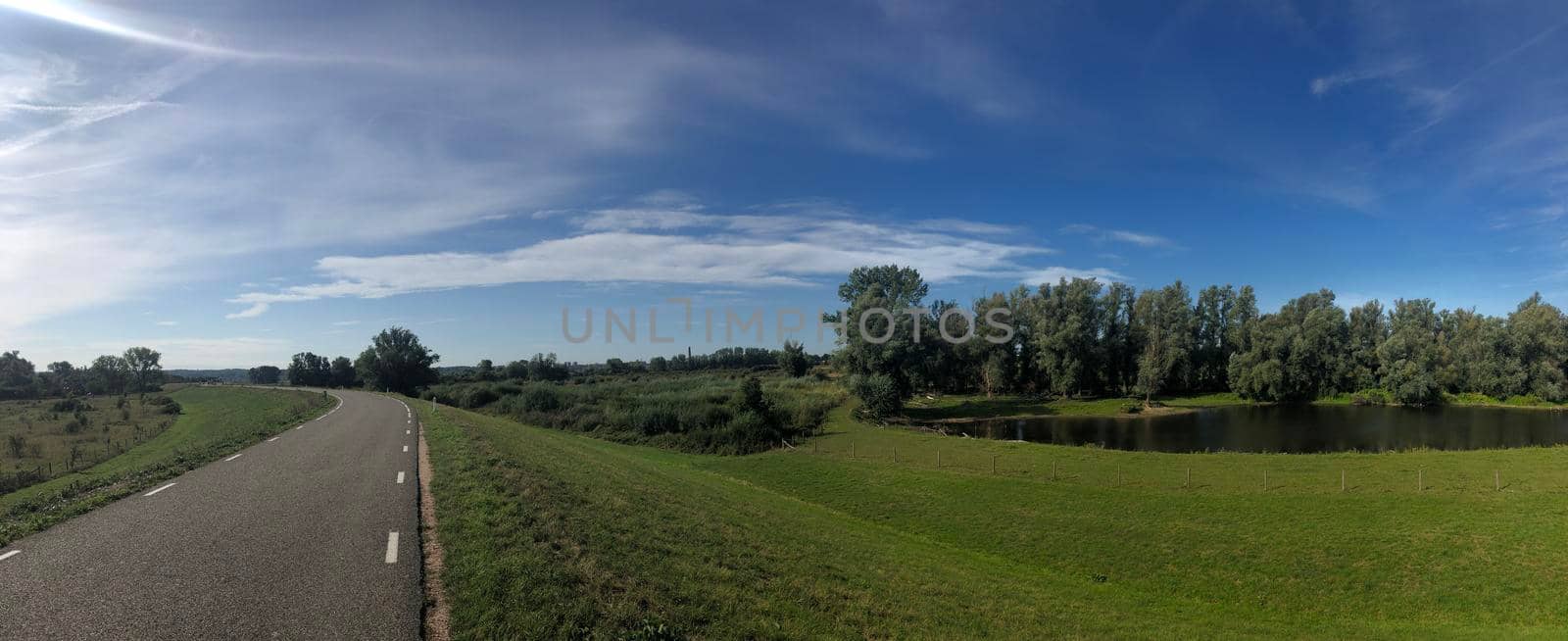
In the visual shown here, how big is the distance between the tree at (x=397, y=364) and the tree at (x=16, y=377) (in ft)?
217

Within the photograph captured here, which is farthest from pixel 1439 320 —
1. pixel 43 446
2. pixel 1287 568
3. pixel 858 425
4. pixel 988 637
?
pixel 43 446

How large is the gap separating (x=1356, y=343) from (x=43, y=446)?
14741 centimetres

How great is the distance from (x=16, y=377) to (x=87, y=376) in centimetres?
964

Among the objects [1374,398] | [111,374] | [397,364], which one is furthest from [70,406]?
[1374,398]

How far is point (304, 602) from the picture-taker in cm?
782

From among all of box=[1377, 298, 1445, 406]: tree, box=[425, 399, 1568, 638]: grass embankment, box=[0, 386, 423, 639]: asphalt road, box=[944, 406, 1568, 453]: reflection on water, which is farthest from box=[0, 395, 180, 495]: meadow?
box=[1377, 298, 1445, 406]: tree

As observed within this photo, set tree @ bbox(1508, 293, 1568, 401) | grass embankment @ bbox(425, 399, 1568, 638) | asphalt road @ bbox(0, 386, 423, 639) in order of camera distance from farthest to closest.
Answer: tree @ bbox(1508, 293, 1568, 401), grass embankment @ bbox(425, 399, 1568, 638), asphalt road @ bbox(0, 386, 423, 639)

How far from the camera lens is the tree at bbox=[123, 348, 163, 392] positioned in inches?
5000

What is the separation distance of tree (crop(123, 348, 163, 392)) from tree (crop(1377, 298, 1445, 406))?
218 meters

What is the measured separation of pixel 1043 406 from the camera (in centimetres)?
8856

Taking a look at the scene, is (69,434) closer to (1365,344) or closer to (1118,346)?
(1118,346)

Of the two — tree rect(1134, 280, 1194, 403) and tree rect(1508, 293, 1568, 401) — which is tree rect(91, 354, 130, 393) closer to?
tree rect(1134, 280, 1194, 403)

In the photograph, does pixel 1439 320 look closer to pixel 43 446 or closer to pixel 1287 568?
pixel 1287 568

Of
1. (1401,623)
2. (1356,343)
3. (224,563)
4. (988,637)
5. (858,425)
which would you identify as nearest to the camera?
(224,563)
